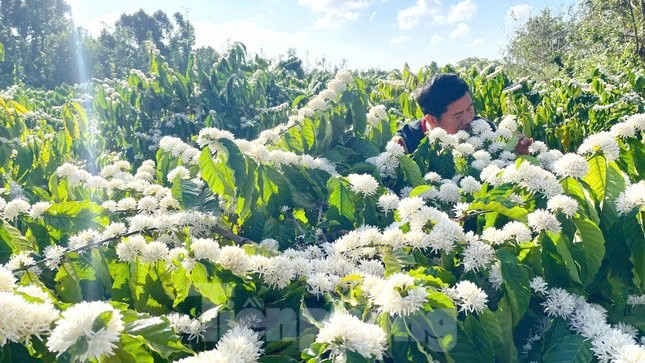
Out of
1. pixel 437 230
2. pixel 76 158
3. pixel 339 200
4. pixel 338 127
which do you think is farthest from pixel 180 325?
pixel 76 158

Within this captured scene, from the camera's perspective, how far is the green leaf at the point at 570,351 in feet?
4.36

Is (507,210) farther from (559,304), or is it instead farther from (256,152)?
(256,152)

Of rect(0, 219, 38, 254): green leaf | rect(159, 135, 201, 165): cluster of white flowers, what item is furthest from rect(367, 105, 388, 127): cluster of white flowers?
rect(0, 219, 38, 254): green leaf

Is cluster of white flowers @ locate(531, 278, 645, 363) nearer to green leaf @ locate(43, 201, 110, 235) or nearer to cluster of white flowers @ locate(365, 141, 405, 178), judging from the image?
cluster of white flowers @ locate(365, 141, 405, 178)

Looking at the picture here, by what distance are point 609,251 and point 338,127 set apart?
188 centimetres

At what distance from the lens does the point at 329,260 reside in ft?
5.55

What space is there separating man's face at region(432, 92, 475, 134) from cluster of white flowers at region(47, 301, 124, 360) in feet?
12.2

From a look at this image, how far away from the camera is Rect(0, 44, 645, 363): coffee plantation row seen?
1.11m

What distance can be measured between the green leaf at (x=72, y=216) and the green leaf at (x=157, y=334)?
1045 mm

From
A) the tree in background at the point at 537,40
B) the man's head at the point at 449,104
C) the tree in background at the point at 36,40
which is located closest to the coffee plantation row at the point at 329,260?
the man's head at the point at 449,104

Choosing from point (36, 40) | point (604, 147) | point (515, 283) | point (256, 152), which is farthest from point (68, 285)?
point (36, 40)

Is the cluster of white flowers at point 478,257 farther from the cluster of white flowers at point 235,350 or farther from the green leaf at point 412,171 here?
the green leaf at point 412,171

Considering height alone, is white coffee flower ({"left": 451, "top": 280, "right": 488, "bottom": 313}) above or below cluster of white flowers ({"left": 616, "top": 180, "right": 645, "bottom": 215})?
below

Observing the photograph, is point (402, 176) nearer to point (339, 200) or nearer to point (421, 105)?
point (339, 200)
